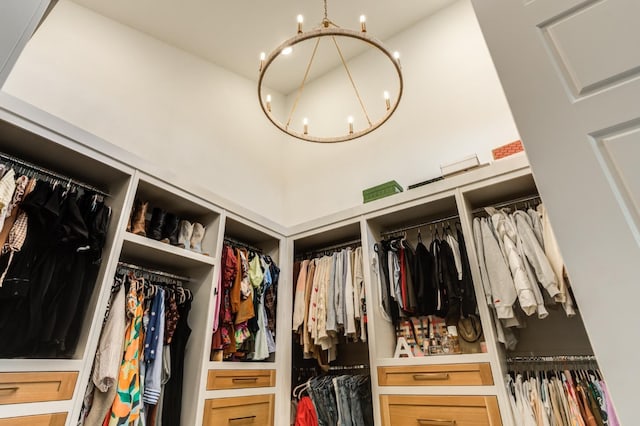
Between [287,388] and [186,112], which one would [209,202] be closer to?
[186,112]

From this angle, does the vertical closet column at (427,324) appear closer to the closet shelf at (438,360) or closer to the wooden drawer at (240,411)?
the closet shelf at (438,360)

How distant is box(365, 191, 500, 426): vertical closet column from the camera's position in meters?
1.77

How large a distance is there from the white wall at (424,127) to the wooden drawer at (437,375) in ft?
4.85

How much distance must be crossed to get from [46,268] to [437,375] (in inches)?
A: 79.1

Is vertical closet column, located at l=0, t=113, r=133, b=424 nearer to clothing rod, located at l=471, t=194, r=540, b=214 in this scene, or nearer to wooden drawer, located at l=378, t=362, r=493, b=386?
wooden drawer, located at l=378, t=362, r=493, b=386

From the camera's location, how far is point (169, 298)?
202 centimetres

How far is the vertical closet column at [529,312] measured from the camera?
1.61 metres

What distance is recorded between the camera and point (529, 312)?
1.73 metres

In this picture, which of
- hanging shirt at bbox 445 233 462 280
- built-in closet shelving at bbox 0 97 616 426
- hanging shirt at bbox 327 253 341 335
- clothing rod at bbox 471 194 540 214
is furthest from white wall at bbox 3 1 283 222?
clothing rod at bbox 471 194 540 214

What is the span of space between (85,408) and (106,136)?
5.40 feet

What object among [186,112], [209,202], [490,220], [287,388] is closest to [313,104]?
[186,112]

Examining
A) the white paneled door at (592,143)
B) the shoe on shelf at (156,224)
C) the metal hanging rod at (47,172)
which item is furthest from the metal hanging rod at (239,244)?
the white paneled door at (592,143)

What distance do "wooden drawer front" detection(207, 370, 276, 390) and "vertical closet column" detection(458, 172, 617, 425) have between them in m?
1.44

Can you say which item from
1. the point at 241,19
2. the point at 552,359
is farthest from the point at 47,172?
the point at 552,359
